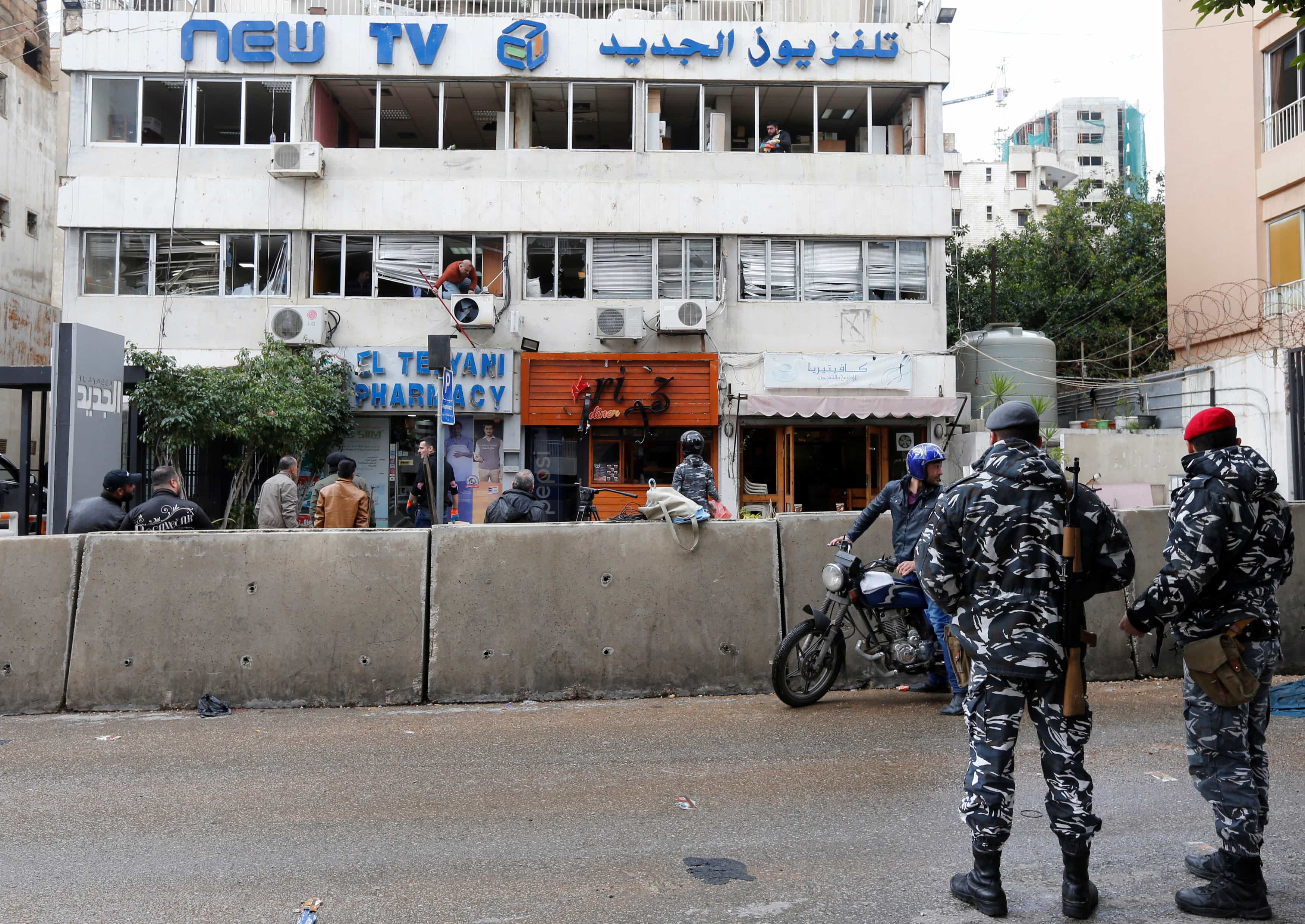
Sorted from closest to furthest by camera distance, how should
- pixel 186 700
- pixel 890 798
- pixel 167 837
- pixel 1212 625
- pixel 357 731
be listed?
pixel 1212 625 → pixel 167 837 → pixel 890 798 → pixel 357 731 → pixel 186 700

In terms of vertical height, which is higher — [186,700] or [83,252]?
[83,252]

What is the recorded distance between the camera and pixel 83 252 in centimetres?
2014

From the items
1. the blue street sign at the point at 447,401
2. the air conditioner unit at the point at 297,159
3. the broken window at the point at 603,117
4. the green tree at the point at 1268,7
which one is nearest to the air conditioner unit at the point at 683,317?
the broken window at the point at 603,117

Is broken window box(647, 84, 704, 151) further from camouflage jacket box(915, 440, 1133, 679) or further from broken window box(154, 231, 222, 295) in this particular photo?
camouflage jacket box(915, 440, 1133, 679)

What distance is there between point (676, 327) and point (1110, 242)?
16.7 m

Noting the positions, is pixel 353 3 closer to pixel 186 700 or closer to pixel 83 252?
pixel 83 252

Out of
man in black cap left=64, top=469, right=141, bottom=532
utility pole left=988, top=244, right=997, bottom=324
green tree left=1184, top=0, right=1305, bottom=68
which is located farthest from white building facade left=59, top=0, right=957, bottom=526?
green tree left=1184, top=0, right=1305, bottom=68

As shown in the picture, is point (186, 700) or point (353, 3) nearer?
point (186, 700)

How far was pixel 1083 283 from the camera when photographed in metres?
29.6

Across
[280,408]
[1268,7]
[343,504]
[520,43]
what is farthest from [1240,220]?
[280,408]

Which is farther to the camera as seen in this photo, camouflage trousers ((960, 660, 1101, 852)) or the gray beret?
the gray beret

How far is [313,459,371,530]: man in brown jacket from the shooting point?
10945 mm

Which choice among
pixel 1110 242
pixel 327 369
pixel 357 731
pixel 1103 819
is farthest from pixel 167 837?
pixel 1110 242

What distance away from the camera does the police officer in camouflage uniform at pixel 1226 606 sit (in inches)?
140
